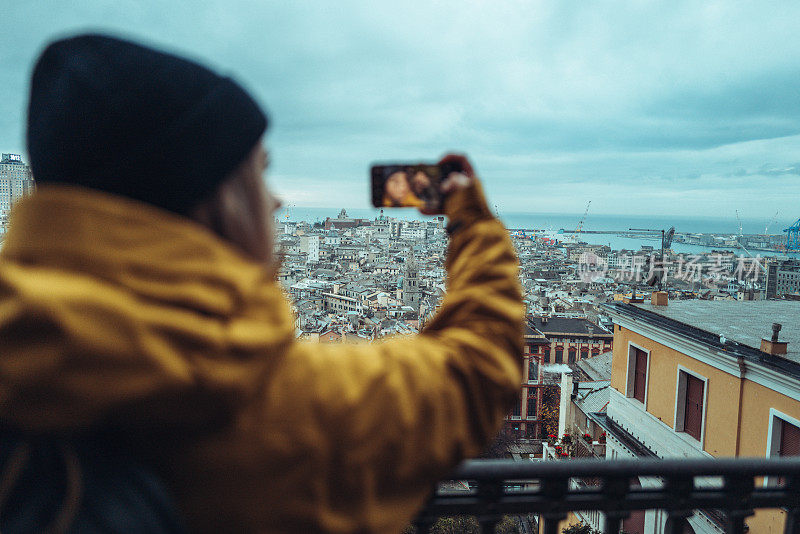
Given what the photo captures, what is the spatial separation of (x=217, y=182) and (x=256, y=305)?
121mm

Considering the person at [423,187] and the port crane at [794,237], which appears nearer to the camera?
the person at [423,187]

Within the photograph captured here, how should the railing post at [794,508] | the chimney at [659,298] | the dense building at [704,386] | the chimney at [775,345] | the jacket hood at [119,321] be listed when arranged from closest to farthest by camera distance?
1. the jacket hood at [119,321]
2. the railing post at [794,508]
3. the dense building at [704,386]
4. the chimney at [775,345]
5. the chimney at [659,298]

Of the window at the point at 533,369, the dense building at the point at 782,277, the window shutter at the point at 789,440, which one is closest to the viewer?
the window shutter at the point at 789,440

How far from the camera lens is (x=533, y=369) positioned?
23859mm

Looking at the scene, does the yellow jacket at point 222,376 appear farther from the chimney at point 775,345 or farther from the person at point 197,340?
the chimney at point 775,345

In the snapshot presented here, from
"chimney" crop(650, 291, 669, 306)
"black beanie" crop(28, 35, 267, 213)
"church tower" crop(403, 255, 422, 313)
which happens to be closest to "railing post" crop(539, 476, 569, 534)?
"black beanie" crop(28, 35, 267, 213)

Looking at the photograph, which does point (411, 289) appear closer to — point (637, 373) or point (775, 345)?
point (637, 373)

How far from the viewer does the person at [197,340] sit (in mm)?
382

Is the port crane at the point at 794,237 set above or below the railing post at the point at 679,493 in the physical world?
above

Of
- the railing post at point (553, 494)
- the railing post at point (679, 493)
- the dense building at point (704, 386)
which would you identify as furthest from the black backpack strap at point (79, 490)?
the dense building at point (704, 386)

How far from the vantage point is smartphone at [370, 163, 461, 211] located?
69cm

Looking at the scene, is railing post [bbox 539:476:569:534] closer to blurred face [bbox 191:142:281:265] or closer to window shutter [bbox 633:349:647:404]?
blurred face [bbox 191:142:281:265]

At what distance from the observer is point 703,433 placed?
6.29 metres

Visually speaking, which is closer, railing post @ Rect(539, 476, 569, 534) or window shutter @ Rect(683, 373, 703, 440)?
railing post @ Rect(539, 476, 569, 534)
